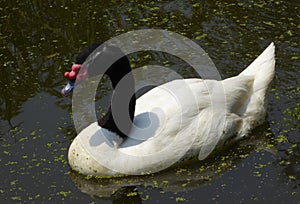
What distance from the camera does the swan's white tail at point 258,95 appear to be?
7.33m

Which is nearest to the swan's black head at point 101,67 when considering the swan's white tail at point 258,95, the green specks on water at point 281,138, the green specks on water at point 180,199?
the green specks on water at point 180,199

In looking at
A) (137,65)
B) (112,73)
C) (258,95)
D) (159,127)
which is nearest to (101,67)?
(112,73)

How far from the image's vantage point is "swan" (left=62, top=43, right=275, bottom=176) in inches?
262

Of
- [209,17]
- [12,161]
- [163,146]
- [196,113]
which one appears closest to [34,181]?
[12,161]

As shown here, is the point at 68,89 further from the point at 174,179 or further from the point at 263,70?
the point at 263,70

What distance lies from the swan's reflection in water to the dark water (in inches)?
0.4

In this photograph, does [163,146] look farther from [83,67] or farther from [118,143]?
[83,67]

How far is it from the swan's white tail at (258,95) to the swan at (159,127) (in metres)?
0.02

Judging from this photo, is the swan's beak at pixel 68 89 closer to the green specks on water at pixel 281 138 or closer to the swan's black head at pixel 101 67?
the swan's black head at pixel 101 67

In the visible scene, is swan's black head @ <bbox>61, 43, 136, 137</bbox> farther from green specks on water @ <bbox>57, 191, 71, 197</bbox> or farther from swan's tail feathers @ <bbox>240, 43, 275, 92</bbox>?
swan's tail feathers @ <bbox>240, 43, 275, 92</bbox>

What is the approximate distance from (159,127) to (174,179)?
0.54 metres

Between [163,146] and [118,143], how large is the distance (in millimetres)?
471

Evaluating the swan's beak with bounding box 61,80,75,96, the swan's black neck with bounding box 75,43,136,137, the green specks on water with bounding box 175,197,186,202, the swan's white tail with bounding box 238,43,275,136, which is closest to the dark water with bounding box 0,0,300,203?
the green specks on water with bounding box 175,197,186,202

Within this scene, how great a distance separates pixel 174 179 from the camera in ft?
21.9
